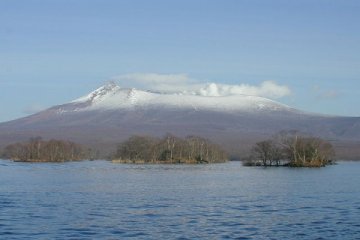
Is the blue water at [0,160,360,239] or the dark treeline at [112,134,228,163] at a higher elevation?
the dark treeline at [112,134,228,163]

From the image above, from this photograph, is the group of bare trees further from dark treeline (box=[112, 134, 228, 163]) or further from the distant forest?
dark treeline (box=[112, 134, 228, 163])

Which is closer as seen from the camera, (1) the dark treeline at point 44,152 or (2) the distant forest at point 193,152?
(2) the distant forest at point 193,152

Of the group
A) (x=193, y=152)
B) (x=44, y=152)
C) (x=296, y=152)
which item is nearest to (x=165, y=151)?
(x=193, y=152)

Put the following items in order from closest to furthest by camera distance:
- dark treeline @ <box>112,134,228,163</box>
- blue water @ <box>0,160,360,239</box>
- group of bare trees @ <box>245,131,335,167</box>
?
blue water @ <box>0,160,360,239</box> → group of bare trees @ <box>245,131,335,167</box> → dark treeline @ <box>112,134,228,163</box>

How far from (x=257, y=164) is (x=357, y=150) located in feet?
316

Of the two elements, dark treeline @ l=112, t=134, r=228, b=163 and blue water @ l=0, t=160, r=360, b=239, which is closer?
blue water @ l=0, t=160, r=360, b=239

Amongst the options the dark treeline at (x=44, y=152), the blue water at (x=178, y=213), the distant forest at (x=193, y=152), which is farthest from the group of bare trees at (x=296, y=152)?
the blue water at (x=178, y=213)

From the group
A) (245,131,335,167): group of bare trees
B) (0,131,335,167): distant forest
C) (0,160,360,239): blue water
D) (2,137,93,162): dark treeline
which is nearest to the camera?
(0,160,360,239): blue water

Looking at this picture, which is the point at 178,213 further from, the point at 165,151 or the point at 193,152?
the point at 193,152

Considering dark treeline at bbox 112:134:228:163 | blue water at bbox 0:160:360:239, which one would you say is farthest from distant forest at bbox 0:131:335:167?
blue water at bbox 0:160:360:239

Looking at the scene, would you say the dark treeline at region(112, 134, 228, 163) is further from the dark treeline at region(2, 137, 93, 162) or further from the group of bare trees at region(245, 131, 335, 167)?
the dark treeline at region(2, 137, 93, 162)

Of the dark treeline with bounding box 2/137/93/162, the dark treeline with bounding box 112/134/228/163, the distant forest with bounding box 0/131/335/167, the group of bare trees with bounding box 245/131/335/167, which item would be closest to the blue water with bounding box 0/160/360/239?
the group of bare trees with bounding box 245/131/335/167

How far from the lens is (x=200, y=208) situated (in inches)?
1320

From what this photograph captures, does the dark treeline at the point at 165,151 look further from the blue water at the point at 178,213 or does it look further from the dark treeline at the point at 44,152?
the blue water at the point at 178,213
